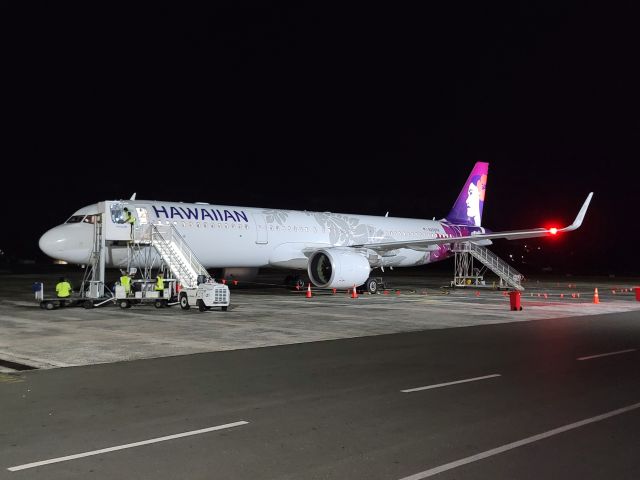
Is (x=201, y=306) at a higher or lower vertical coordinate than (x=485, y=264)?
lower

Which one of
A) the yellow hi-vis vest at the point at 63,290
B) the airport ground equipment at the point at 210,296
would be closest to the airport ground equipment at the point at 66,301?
the yellow hi-vis vest at the point at 63,290

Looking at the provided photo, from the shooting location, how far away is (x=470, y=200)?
37688 mm

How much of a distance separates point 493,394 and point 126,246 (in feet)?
55.5

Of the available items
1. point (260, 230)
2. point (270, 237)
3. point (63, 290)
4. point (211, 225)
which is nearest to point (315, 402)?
point (63, 290)

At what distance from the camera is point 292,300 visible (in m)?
23.5

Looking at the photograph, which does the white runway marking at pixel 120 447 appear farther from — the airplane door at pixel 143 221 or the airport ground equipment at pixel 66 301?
the airplane door at pixel 143 221

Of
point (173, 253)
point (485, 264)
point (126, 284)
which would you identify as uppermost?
point (173, 253)

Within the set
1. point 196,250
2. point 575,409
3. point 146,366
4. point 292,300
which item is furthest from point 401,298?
point 575,409

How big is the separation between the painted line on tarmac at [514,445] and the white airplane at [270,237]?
57.2 feet

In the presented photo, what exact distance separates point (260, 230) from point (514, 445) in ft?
69.4

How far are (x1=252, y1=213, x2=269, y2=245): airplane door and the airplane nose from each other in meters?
6.79

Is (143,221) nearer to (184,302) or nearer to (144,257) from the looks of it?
(144,257)

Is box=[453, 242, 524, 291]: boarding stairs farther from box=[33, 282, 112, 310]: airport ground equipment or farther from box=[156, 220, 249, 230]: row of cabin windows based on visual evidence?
box=[33, 282, 112, 310]: airport ground equipment

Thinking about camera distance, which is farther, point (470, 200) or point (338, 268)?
point (470, 200)
